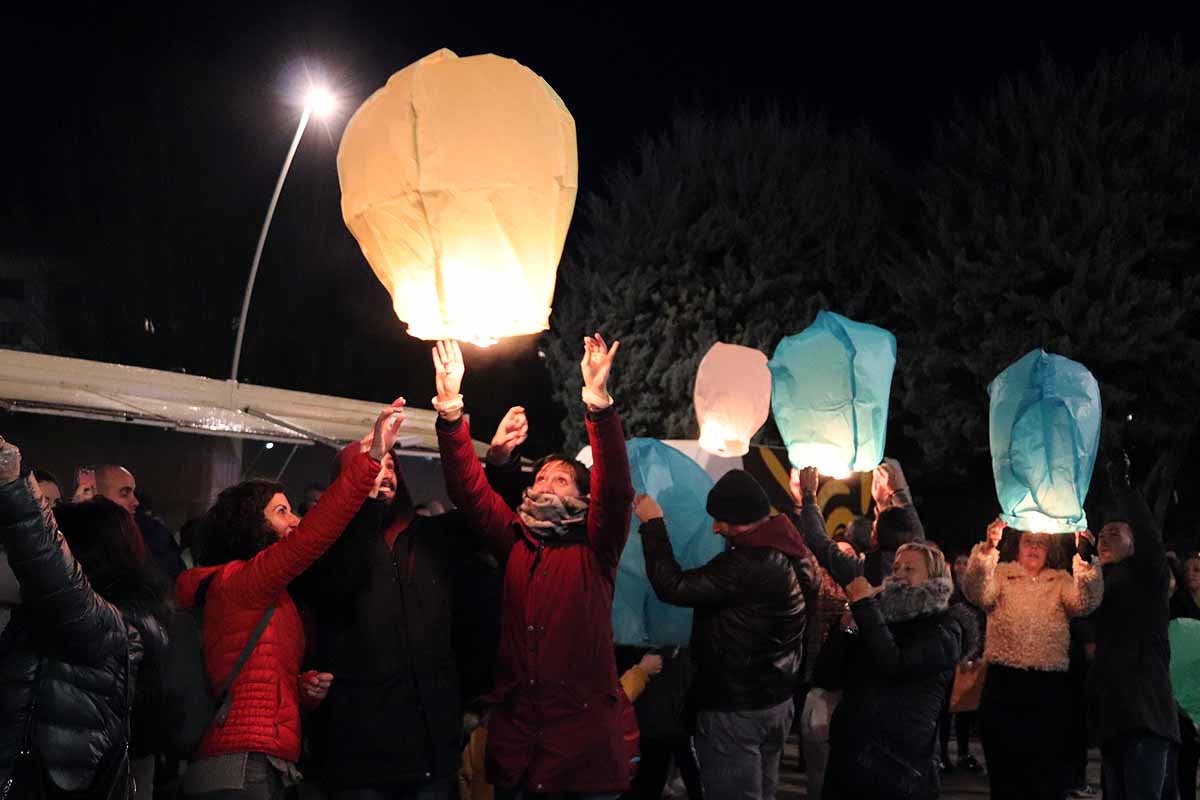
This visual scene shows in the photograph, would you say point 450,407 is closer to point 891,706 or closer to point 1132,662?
point 891,706

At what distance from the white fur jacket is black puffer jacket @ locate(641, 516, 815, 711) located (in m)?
1.42

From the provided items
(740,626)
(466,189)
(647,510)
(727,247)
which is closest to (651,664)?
(740,626)

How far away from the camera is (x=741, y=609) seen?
19.6ft

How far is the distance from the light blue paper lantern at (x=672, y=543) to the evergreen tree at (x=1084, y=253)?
1420 cm

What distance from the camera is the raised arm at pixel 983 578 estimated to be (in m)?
7.12

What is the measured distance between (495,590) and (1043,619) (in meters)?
3.30

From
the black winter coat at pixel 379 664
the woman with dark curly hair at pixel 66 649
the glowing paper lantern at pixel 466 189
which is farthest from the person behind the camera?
the black winter coat at pixel 379 664

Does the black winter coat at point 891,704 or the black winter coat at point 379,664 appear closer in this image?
the black winter coat at point 379,664

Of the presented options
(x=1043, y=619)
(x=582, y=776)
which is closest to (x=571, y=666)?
(x=582, y=776)

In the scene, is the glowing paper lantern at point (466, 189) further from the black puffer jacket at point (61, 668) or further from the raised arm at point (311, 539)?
the black puffer jacket at point (61, 668)

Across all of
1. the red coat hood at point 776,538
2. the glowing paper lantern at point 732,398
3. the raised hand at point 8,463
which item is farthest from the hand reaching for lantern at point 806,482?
the raised hand at point 8,463

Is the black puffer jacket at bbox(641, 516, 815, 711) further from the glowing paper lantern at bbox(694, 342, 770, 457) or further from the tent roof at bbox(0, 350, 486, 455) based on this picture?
the tent roof at bbox(0, 350, 486, 455)

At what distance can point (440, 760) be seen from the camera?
454cm

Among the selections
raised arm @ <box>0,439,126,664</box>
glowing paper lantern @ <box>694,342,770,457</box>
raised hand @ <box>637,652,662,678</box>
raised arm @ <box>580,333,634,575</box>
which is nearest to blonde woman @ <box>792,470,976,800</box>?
raised hand @ <box>637,652,662,678</box>
